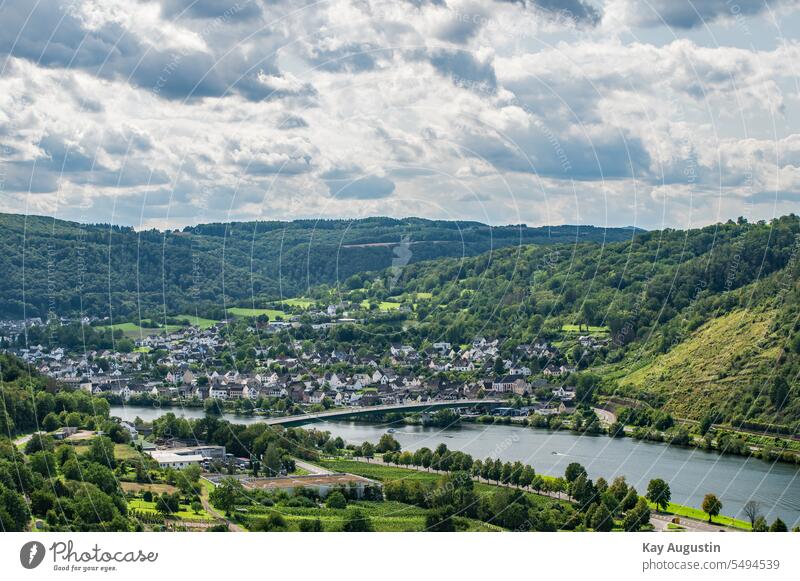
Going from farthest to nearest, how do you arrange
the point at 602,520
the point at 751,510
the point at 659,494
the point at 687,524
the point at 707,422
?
the point at 707,422, the point at 659,494, the point at 751,510, the point at 687,524, the point at 602,520

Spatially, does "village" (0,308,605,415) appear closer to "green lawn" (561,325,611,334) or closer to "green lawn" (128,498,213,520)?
"green lawn" (561,325,611,334)

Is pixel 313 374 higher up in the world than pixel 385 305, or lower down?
lower down

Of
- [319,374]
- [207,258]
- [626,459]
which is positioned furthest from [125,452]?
[207,258]

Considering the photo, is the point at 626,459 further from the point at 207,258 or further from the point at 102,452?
the point at 207,258

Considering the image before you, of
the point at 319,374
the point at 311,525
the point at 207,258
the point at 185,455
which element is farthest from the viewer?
the point at 207,258

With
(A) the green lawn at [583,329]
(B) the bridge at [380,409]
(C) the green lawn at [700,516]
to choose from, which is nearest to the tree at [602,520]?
(C) the green lawn at [700,516]

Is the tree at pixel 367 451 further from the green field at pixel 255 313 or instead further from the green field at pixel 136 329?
the green field at pixel 136 329
